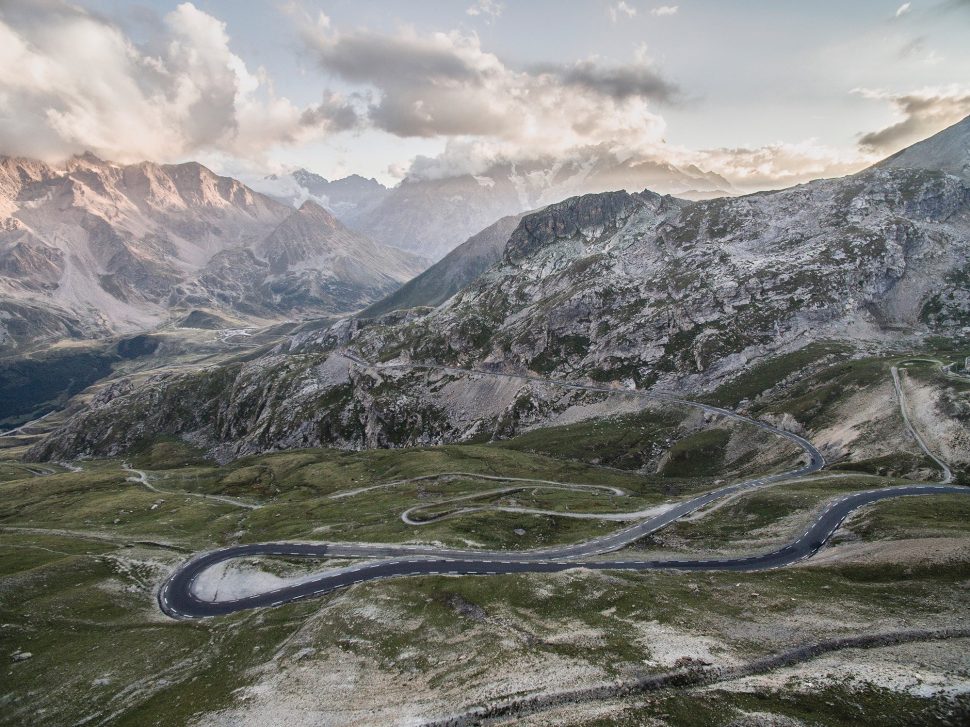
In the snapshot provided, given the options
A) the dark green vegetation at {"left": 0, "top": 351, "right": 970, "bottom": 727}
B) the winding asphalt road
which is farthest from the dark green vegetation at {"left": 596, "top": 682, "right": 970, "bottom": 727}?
the winding asphalt road

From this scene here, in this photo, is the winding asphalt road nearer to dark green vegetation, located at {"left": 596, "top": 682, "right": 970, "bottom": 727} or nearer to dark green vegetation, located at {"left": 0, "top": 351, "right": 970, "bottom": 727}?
dark green vegetation, located at {"left": 0, "top": 351, "right": 970, "bottom": 727}

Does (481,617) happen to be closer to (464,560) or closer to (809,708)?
(464,560)

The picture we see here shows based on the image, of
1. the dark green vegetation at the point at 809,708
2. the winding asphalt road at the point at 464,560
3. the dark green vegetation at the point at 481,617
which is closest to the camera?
the dark green vegetation at the point at 809,708

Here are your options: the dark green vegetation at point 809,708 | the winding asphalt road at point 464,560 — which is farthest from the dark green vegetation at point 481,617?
the winding asphalt road at point 464,560

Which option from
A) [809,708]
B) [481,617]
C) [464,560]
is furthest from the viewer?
[464,560]

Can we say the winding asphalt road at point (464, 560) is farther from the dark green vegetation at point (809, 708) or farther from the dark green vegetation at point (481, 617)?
the dark green vegetation at point (809, 708)

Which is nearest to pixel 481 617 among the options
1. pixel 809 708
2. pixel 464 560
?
pixel 464 560

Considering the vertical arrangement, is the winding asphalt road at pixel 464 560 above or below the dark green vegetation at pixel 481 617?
below

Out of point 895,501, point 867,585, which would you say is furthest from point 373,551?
point 895,501

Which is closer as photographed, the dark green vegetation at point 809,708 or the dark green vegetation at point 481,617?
the dark green vegetation at point 809,708
